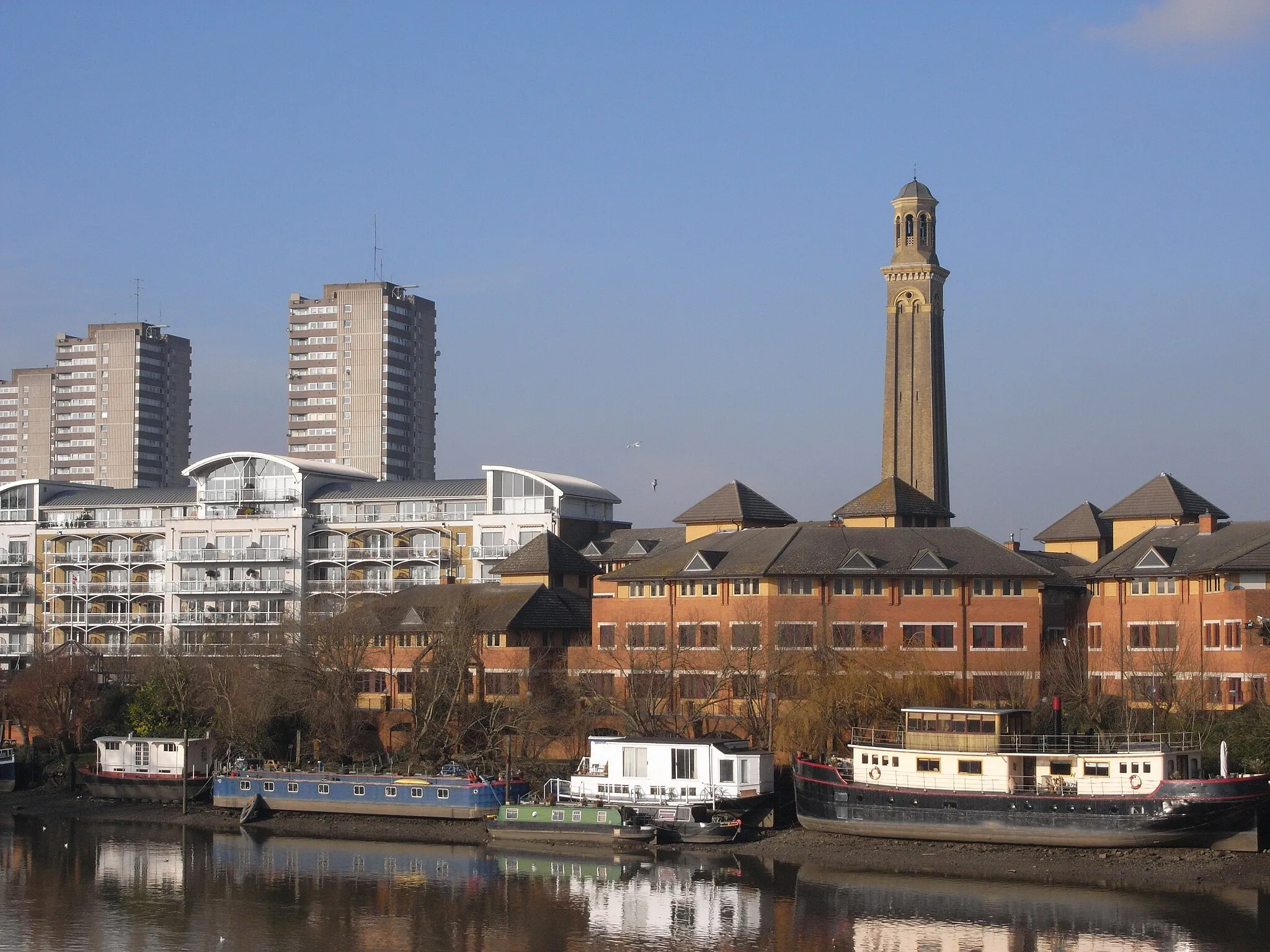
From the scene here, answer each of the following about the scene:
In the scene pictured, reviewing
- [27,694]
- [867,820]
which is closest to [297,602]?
[27,694]

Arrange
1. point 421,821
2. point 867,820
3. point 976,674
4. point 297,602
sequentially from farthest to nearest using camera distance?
point 297,602 → point 976,674 → point 421,821 → point 867,820

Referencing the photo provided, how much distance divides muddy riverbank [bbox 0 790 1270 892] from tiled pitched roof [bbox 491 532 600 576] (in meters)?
23.4

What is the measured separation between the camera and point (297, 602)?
118562 millimetres

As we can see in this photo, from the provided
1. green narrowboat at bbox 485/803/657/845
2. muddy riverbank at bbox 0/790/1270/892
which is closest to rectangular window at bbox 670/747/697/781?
green narrowboat at bbox 485/803/657/845

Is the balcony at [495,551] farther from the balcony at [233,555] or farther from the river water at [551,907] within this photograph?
the river water at [551,907]

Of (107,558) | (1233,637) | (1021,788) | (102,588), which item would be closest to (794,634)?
(1021,788)

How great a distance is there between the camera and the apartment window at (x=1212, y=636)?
76062 mm

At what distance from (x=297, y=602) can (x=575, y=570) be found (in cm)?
3013

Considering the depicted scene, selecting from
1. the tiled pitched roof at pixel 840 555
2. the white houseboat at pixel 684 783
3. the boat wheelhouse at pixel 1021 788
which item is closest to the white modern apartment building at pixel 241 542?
the tiled pitched roof at pixel 840 555

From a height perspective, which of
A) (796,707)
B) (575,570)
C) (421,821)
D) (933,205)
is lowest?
(421,821)

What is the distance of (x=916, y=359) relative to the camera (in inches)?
5335

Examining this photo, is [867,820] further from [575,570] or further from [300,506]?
[300,506]

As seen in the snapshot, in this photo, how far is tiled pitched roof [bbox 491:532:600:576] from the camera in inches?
3740

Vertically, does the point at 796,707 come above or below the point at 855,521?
below
